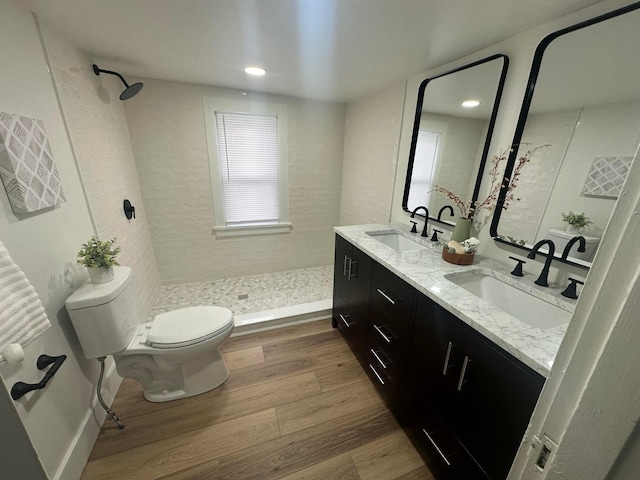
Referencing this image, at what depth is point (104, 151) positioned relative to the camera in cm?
181

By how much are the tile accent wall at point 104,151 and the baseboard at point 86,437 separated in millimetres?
684

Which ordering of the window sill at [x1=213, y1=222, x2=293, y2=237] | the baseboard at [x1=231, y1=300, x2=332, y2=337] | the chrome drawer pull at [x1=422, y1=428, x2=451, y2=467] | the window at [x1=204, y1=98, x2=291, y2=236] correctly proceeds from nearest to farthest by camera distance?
the chrome drawer pull at [x1=422, y1=428, x2=451, y2=467]
the baseboard at [x1=231, y1=300, x2=332, y2=337]
the window at [x1=204, y1=98, x2=291, y2=236]
the window sill at [x1=213, y1=222, x2=293, y2=237]

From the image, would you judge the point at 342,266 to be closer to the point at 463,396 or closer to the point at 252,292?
the point at 463,396

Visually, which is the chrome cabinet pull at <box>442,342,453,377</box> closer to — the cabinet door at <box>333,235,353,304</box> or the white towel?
the cabinet door at <box>333,235,353,304</box>

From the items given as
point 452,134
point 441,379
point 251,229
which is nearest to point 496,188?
point 452,134

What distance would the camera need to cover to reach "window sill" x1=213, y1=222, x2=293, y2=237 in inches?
113

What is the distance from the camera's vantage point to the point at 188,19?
1219 millimetres

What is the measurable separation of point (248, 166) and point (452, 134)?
6.49ft

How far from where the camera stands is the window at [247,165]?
2.53 metres

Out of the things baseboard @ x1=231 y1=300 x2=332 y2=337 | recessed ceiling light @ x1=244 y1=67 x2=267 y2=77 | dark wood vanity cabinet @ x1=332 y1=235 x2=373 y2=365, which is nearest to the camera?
dark wood vanity cabinet @ x1=332 y1=235 x2=373 y2=365

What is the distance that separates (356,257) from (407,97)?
4.47 ft

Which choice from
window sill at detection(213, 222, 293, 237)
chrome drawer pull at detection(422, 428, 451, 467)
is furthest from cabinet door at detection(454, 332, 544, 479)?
window sill at detection(213, 222, 293, 237)

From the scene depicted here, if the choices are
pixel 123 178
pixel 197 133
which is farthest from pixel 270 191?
pixel 123 178

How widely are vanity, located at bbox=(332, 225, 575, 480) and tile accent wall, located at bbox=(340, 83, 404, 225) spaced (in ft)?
2.72
